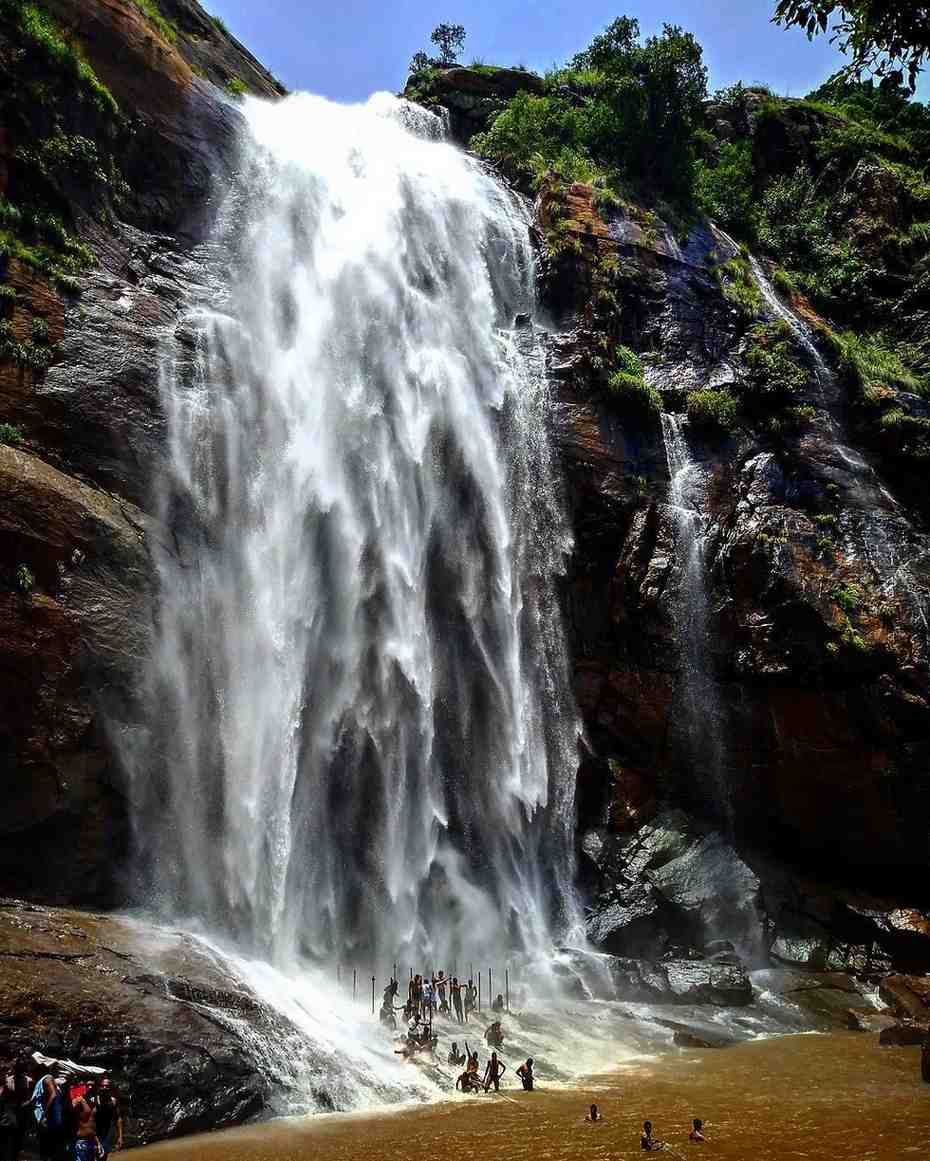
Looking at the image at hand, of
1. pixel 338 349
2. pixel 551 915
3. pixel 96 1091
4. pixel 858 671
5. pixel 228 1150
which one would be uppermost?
pixel 338 349

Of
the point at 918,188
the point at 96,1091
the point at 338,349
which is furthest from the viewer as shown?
the point at 918,188

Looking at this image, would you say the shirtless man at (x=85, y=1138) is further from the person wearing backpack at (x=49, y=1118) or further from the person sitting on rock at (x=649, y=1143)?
the person sitting on rock at (x=649, y=1143)

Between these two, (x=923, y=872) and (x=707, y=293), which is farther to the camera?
(x=707, y=293)

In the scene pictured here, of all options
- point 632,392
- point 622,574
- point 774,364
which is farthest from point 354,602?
point 774,364

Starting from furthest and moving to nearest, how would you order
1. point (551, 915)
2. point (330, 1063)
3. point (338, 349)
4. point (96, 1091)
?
point (338, 349) → point (551, 915) → point (330, 1063) → point (96, 1091)

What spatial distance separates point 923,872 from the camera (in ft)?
77.8

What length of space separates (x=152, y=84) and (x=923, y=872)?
30292mm

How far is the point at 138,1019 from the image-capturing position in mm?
12602

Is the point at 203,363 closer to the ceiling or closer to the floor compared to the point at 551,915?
closer to the ceiling

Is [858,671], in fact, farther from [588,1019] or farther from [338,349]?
[338,349]

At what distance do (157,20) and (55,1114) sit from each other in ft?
100

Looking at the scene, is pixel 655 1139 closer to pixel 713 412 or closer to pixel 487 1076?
pixel 487 1076

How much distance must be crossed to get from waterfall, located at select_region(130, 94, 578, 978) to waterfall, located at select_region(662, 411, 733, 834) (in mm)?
3194

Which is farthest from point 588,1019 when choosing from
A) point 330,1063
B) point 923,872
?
point 923,872
